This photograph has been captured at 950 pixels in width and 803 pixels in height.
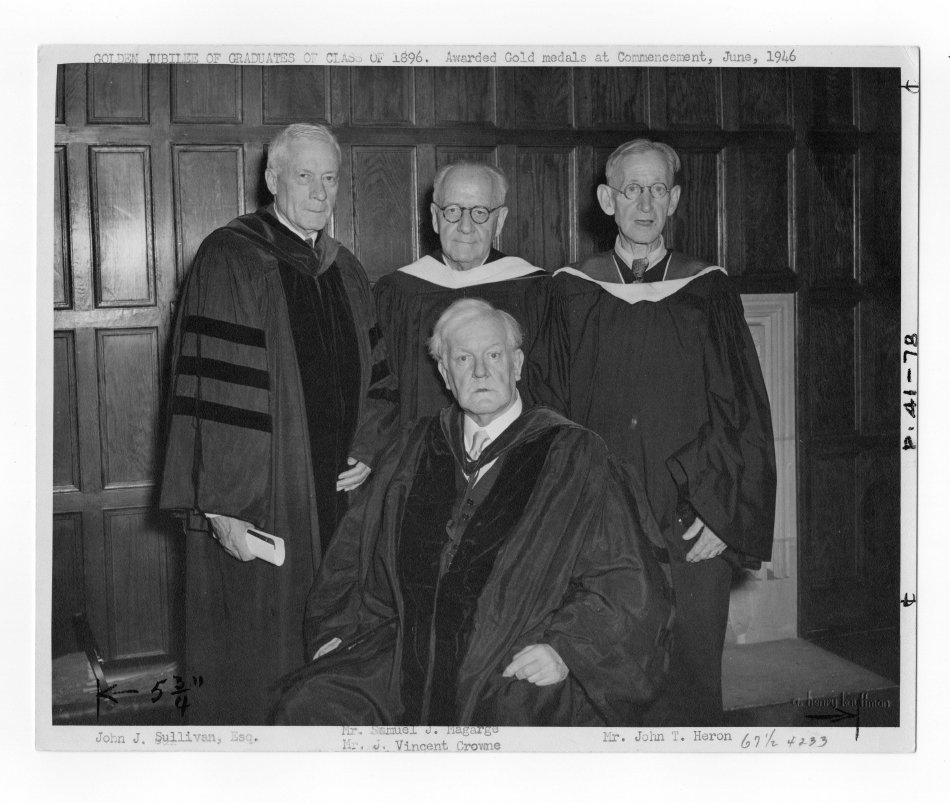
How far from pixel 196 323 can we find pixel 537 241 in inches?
45.5

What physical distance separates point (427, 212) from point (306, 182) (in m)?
0.41

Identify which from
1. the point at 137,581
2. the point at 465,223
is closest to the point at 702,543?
the point at 465,223

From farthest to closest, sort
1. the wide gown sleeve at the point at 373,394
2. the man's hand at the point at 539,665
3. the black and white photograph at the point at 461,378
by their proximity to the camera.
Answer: the wide gown sleeve at the point at 373,394
the black and white photograph at the point at 461,378
the man's hand at the point at 539,665

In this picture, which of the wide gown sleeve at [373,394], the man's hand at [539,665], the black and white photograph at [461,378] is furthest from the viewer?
the wide gown sleeve at [373,394]

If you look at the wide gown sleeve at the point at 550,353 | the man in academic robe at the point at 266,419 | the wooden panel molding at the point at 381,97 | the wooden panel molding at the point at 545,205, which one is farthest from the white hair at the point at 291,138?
the wide gown sleeve at the point at 550,353

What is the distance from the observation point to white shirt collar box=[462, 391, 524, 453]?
3.13 m

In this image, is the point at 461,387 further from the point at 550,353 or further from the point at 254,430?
the point at 254,430

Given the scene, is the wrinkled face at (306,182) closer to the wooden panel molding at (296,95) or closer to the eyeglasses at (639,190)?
the wooden panel molding at (296,95)

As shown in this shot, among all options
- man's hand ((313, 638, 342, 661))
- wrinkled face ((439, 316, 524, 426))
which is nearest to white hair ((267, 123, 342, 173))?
wrinkled face ((439, 316, 524, 426))

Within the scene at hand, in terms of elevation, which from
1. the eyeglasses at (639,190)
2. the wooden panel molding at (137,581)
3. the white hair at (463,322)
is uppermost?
the eyeglasses at (639,190)

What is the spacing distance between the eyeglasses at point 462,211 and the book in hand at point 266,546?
1191mm

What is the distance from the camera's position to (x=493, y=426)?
3129 millimetres

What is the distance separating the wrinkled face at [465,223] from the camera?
3.20 m

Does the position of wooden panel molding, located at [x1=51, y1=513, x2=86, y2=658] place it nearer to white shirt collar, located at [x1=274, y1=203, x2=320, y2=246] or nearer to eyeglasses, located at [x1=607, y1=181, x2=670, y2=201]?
white shirt collar, located at [x1=274, y1=203, x2=320, y2=246]
